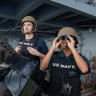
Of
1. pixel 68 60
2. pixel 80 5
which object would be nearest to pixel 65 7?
pixel 80 5

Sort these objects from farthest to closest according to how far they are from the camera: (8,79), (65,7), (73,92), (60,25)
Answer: (60,25)
(65,7)
(73,92)
(8,79)

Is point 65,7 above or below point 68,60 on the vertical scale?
above

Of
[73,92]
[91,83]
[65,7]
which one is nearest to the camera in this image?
[73,92]

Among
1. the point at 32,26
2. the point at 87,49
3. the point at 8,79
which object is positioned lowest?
the point at 87,49

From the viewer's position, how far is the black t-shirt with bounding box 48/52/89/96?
2.37 m

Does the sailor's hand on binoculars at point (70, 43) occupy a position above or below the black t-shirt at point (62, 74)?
above

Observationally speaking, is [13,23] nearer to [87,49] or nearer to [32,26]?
[87,49]

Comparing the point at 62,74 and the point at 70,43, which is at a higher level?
the point at 70,43

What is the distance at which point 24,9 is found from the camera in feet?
20.5

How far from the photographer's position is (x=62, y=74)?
2408mm

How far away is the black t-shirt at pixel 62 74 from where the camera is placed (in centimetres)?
237

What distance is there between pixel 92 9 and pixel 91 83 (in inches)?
62.4

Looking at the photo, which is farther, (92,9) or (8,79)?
(92,9)

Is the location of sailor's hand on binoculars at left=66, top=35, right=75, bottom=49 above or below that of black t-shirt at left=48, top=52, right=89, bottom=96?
above
